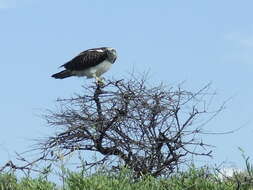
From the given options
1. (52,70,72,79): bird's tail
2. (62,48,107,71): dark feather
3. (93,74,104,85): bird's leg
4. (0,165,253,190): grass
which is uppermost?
(62,48,107,71): dark feather

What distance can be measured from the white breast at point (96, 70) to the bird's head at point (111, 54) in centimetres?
16

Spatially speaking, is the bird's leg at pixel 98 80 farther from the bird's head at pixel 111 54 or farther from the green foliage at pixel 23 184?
the green foliage at pixel 23 184

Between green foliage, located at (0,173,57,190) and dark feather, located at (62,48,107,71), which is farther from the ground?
dark feather, located at (62,48,107,71)

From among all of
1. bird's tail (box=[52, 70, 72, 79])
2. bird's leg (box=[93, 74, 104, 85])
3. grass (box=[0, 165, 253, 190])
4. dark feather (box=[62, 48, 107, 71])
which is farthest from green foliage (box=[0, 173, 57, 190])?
dark feather (box=[62, 48, 107, 71])

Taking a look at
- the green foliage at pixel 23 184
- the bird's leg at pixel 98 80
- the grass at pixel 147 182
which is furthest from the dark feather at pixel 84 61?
the grass at pixel 147 182

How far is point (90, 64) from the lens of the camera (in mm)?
14078

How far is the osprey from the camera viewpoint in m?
13.9

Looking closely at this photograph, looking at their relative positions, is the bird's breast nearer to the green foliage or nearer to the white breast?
the white breast

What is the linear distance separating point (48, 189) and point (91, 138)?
118 inches

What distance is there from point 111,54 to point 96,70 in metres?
0.50

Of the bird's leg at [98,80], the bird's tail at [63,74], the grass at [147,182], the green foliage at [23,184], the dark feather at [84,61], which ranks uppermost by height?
the dark feather at [84,61]

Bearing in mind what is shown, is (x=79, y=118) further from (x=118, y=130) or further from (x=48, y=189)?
(x=48, y=189)

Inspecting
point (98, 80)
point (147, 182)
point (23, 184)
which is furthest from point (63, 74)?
point (147, 182)

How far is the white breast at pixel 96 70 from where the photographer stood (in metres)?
13.9
